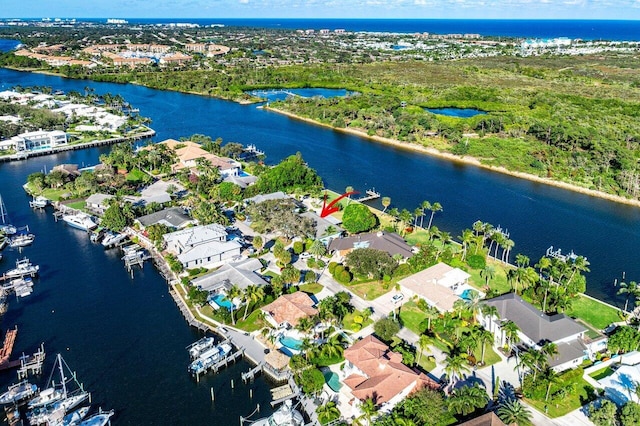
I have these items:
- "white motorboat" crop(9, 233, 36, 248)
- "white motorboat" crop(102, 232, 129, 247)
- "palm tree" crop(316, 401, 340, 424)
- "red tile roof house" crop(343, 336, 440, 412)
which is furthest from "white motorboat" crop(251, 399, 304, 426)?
"white motorboat" crop(9, 233, 36, 248)

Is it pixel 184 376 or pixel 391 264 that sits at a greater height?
pixel 391 264

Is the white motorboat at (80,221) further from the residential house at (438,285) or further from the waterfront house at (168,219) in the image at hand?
the residential house at (438,285)

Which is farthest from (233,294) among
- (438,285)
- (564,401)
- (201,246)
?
(564,401)

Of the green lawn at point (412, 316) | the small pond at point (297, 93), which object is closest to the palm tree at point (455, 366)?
the green lawn at point (412, 316)

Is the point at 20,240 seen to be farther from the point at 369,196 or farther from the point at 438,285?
the point at 438,285

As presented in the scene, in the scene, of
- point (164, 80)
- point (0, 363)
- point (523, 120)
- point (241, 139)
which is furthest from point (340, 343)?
point (164, 80)

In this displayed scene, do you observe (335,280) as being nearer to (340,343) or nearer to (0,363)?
(340,343)

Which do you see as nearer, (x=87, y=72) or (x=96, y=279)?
(x=96, y=279)
